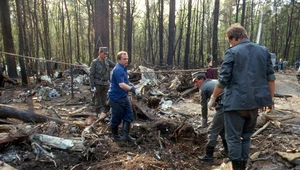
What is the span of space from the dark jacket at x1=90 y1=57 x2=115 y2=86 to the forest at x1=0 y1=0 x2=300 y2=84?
1.89 m

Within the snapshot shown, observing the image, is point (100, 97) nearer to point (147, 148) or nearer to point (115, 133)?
point (115, 133)

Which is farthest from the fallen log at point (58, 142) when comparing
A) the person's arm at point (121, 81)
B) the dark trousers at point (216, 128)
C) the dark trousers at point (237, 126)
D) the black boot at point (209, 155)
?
the dark trousers at point (237, 126)

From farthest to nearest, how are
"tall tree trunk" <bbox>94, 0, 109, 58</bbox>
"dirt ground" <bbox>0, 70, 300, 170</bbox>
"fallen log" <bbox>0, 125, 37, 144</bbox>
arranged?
"tall tree trunk" <bbox>94, 0, 109, 58</bbox> < "fallen log" <bbox>0, 125, 37, 144</bbox> < "dirt ground" <bbox>0, 70, 300, 170</bbox>

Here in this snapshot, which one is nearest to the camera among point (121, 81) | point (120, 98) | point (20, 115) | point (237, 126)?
point (237, 126)

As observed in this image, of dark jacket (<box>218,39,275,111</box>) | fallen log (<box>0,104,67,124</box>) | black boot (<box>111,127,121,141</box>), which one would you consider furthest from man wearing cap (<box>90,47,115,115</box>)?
dark jacket (<box>218,39,275,111</box>)

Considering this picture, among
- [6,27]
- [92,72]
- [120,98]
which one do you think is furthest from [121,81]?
[6,27]

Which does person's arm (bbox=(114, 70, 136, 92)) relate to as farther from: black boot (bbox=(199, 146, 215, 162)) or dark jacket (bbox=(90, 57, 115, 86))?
dark jacket (bbox=(90, 57, 115, 86))

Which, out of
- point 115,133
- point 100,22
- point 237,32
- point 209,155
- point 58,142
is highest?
point 100,22

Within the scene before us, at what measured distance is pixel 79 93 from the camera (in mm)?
11398

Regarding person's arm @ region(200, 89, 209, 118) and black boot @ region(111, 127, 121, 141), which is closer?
person's arm @ region(200, 89, 209, 118)

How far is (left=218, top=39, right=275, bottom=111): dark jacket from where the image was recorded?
3.09m

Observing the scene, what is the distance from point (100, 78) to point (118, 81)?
2.25 meters

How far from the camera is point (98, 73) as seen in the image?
7.06 metres

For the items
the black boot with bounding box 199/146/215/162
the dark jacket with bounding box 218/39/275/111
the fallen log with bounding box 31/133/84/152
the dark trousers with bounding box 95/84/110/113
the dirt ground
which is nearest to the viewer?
the dark jacket with bounding box 218/39/275/111
